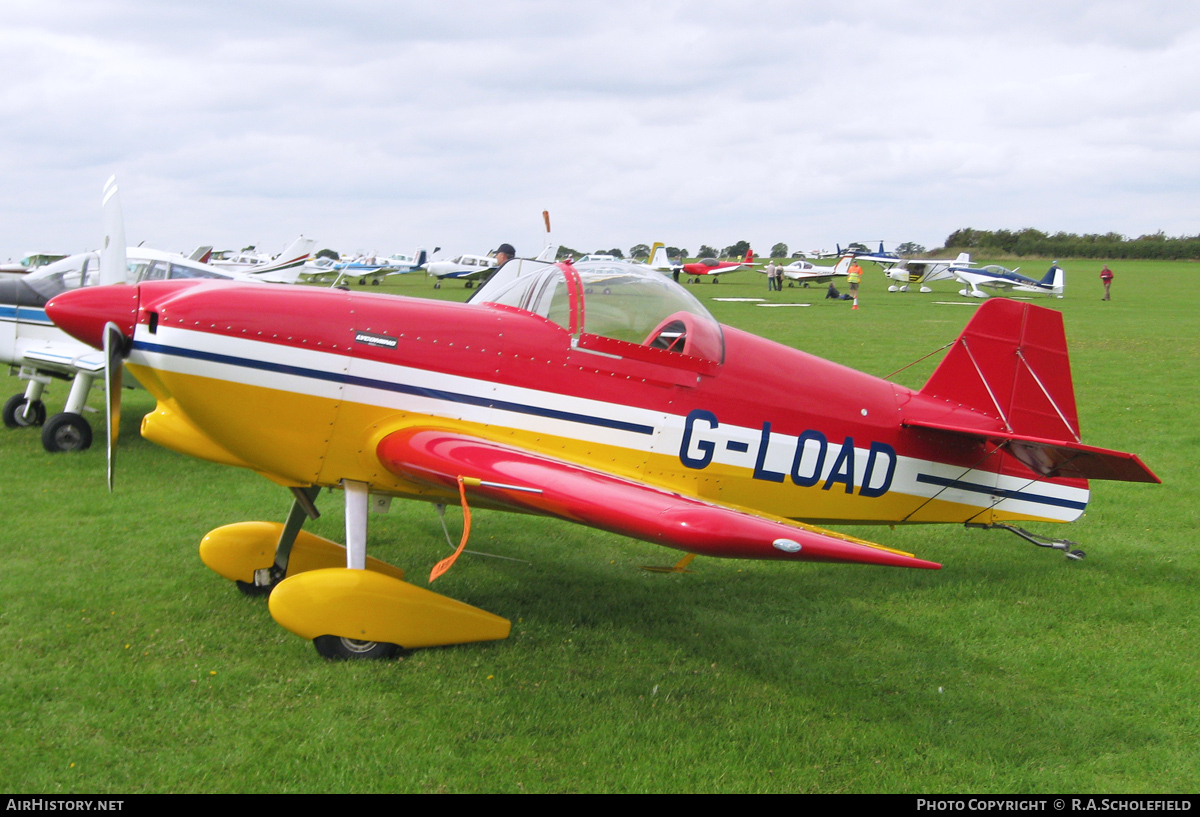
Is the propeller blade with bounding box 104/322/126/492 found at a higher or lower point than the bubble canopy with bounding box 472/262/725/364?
lower

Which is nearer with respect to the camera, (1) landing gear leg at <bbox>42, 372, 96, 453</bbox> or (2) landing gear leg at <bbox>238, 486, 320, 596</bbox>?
(2) landing gear leg at <bbox>238, 486, 320, 596</bbox>

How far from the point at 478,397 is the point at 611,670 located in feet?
5.47

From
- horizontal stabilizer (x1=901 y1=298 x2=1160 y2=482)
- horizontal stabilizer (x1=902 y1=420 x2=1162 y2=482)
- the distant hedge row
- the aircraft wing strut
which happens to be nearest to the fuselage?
the aircraft wing strut

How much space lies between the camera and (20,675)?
14.1ft

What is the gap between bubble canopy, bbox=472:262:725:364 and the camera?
5051 millimetres

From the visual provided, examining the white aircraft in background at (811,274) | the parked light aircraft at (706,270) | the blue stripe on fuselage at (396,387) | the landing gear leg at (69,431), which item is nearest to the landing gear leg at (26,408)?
the landing gear leg at (69,431)

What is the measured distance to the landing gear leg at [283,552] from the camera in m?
5.48

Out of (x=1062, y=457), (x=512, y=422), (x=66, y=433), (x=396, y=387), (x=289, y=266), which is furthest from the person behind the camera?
(x=289, y=266)

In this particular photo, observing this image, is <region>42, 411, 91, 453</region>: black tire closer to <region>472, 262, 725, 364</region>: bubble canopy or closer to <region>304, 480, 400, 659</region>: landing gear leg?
<region>304, 480, 400, 659</region>: landing gear leg

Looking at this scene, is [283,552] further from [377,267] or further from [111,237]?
[377,267]

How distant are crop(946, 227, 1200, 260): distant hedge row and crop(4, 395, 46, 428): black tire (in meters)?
91.3

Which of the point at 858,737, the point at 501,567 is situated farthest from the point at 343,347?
the point at 858,737

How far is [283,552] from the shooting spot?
18.4 feet

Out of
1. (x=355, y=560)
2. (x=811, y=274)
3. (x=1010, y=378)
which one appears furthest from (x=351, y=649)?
(x=811, y=274)
